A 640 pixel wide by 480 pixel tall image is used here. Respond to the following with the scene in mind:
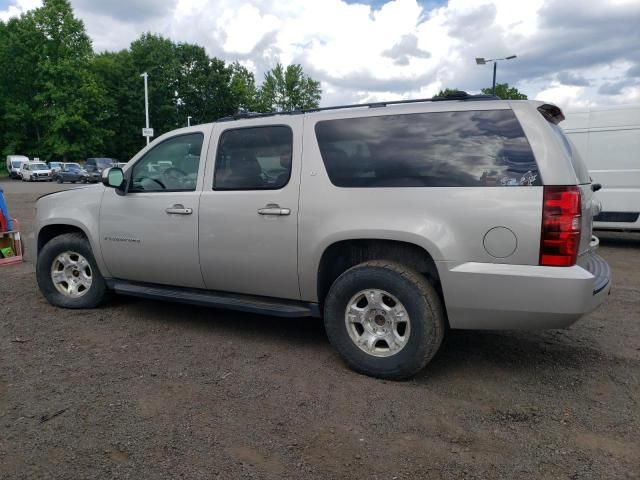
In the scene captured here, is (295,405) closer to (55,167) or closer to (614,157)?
(614,157)

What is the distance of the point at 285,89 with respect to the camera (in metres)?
68.9

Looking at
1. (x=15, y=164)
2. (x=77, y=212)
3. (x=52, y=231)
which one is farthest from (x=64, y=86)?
(x=77, y=212)

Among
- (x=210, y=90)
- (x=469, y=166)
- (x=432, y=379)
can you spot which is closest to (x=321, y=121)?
(x=469, y=166)

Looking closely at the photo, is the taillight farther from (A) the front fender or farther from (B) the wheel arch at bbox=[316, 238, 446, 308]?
(A) the front fender

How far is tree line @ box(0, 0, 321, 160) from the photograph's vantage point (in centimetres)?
4644

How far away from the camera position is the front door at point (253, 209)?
397 cm

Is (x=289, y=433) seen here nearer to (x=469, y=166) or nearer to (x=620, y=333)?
(x=469, y=166)

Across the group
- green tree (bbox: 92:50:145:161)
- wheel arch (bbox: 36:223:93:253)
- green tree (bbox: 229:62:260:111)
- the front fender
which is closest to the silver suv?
the front fender

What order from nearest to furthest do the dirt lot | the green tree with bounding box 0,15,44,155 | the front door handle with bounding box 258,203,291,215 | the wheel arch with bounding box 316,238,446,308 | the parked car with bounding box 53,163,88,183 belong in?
the dirt lot → the wheel arch with bounding box 316,238,446,308 → the front door handle with bounding box 258,203,291,215 → the parked car with bounding box 53,163,88,183 → the green tree with bounding box 0,15,44,155

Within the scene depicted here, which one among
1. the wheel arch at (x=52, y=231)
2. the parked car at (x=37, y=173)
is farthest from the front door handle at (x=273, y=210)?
the parked car at (x=37, y=173)

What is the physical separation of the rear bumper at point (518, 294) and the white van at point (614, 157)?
21.3 ft

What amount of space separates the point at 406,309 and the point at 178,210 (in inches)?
83.7

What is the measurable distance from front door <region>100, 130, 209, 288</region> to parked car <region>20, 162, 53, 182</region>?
3926 centimetres

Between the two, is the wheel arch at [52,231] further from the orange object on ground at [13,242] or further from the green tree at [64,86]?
the green tree at [64,86]
